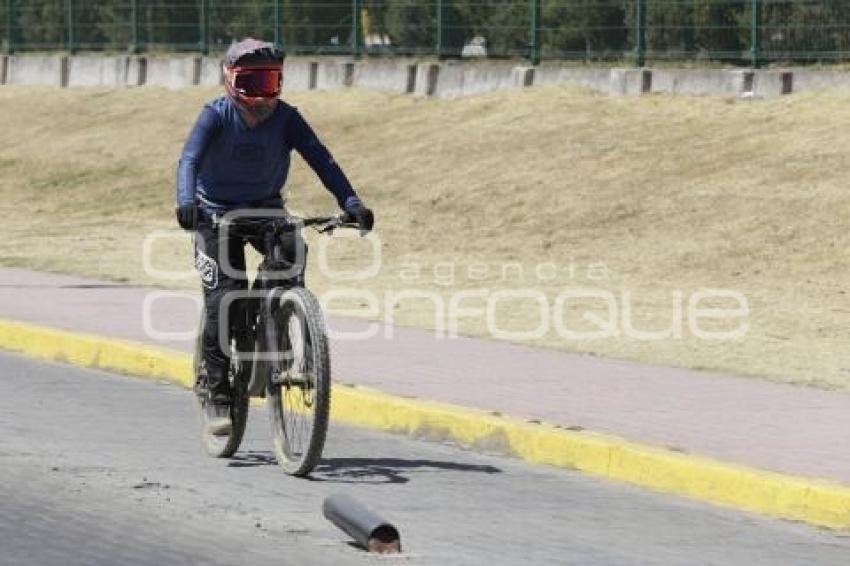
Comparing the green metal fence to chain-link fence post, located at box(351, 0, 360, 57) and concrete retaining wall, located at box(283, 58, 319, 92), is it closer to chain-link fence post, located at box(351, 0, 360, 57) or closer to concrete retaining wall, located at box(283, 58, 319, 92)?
chain-link fence post, located at box(351, 0, 360, 57)

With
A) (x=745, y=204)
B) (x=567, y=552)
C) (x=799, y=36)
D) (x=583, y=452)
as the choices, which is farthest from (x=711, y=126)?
(x=567, y=552)

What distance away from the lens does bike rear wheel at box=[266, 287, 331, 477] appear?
10273mm

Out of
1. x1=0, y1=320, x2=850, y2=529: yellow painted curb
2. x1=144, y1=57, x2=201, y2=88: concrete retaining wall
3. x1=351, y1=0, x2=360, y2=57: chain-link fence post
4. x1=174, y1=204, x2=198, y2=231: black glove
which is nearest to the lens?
x1=0, y1=320, x2=850, y2=529: yellow painted curb

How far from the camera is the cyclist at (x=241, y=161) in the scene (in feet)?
35.0

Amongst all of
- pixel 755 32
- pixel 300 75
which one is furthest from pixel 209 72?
pixel 755 32

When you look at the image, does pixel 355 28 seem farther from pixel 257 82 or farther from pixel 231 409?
pixel 257 82

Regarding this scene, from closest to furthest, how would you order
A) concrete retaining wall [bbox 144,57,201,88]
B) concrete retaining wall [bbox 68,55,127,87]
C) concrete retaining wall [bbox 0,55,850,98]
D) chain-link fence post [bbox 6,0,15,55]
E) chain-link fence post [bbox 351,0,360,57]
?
1. concrete retaining wall [bbox 0,55,850,98]
2. chain-link fence post [bbox 351,0,360,57]
3. concrete retaining wall [bbox 144,57,201,88]
4. concrete retaining wall [bbox 68,55,127,87]
5. chain-link fence post [bbox 6,0,15,55]

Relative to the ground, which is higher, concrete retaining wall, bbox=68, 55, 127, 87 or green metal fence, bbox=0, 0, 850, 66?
green metal fence, bbox=0, 0, 850, 66

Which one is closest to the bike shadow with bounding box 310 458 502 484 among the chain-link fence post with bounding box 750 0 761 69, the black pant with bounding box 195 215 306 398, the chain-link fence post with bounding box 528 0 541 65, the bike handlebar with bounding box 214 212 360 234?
the black pant with bounding box 195 215 306 398

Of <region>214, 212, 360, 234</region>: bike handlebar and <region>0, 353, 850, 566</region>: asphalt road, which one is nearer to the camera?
<region>0, 353, 850, 566</region>: asphalt road

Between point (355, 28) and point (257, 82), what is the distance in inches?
846

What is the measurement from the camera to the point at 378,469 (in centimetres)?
1098

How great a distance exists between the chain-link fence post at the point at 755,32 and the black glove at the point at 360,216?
52.1ft

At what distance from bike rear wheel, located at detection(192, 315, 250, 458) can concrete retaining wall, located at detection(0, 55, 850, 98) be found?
48.5 ft
